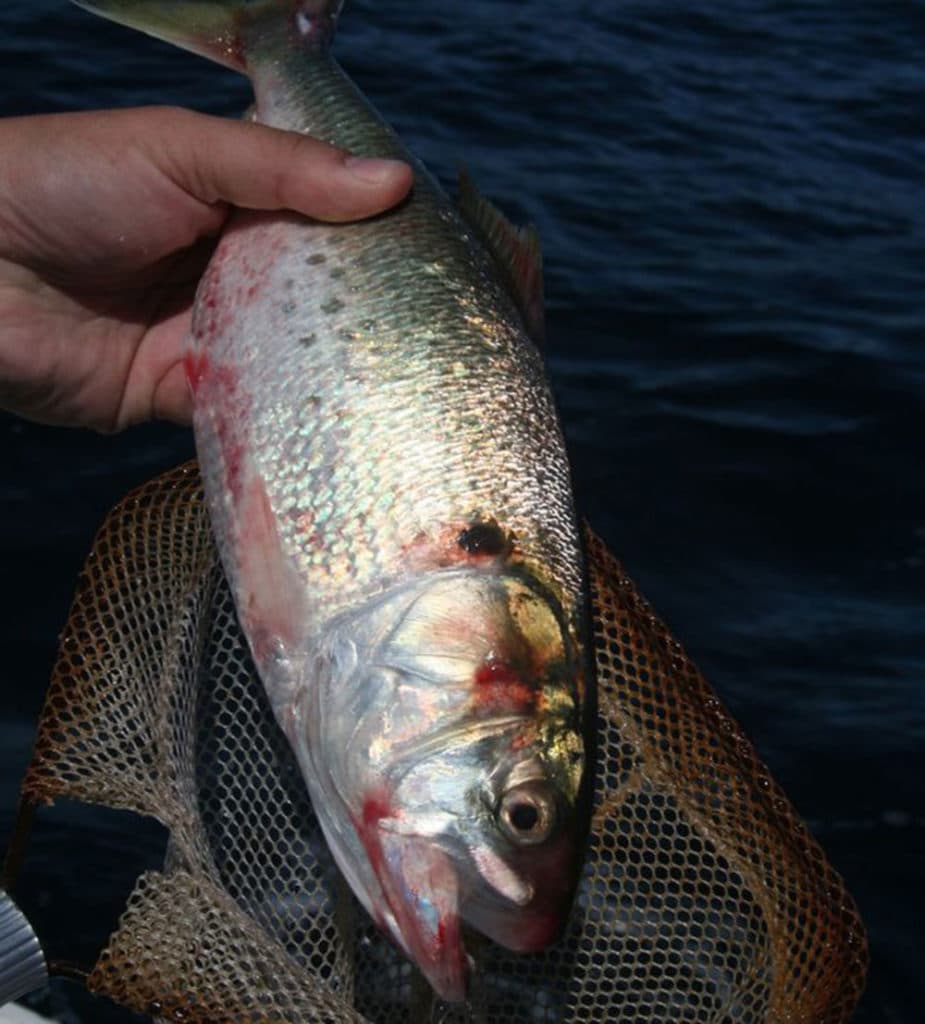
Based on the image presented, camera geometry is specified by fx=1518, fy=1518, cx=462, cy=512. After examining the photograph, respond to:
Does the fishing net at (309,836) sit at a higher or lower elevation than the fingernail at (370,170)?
lower

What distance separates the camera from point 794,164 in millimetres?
11148

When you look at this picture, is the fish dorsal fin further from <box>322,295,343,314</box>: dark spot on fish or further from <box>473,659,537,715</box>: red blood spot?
<box>473,659,537,715</box>: red blood spot

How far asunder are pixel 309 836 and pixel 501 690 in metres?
A: 1.19

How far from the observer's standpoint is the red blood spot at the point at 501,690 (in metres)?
2.40

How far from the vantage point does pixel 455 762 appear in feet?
7.71

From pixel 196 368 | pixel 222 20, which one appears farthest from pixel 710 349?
pixel 196 368

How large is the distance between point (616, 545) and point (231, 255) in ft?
12.1

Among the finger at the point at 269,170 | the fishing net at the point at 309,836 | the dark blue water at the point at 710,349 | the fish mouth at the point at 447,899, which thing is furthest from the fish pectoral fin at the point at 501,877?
the dark blue water at the point at 710,349

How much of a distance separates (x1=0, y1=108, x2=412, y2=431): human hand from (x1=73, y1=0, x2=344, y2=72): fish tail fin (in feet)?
0.86

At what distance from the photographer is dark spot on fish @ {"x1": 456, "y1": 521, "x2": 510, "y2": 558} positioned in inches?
99.0

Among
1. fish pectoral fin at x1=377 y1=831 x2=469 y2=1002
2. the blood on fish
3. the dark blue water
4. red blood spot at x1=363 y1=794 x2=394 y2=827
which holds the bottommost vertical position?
the dark blue water

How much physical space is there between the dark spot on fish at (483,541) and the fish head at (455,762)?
0.14 feet

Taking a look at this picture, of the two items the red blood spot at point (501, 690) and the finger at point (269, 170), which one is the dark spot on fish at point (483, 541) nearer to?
the red blood spot at point (501, 690)

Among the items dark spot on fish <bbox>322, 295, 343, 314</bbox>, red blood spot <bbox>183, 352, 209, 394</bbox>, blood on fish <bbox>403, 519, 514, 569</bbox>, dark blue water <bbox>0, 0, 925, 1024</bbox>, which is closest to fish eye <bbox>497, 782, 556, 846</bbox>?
blood on fish <bbox>403, 519, 514, 569</bbox>
